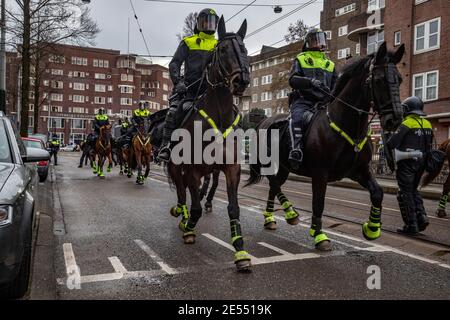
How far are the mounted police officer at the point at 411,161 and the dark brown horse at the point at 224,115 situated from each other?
333 cm

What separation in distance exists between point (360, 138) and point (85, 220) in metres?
5.19

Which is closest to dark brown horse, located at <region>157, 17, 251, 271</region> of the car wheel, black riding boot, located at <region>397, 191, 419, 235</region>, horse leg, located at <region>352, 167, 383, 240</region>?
horse leg, located at <region>352, 167, 383, 240</region>

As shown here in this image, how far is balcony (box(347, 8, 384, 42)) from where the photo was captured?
34.5 m

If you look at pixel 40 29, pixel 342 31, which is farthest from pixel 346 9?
pixel 40 29

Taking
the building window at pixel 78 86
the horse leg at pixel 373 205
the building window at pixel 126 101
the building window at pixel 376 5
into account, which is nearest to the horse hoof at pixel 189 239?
the horse leg at pixel 373 205

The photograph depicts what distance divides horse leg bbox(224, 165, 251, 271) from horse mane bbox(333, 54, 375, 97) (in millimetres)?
1868

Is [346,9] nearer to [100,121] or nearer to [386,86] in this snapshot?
[100,121]

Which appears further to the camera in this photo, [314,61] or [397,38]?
[397,38]

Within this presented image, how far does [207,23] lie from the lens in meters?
6.12

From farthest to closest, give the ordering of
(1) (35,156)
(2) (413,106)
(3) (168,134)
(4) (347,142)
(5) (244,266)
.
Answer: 1. (2) (413,106)
2. (3) (168,134)
3. (4) (347,142)
4. (1) (35,156)
5. (5) (244,266)

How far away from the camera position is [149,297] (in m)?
3.90

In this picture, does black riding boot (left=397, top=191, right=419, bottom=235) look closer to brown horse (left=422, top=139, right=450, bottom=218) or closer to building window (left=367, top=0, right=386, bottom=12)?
brown horse (left=422, top=139, right=450, bottom=218)

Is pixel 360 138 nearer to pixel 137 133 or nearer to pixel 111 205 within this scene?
pixel 111 205

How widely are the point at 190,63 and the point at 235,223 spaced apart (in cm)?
280
